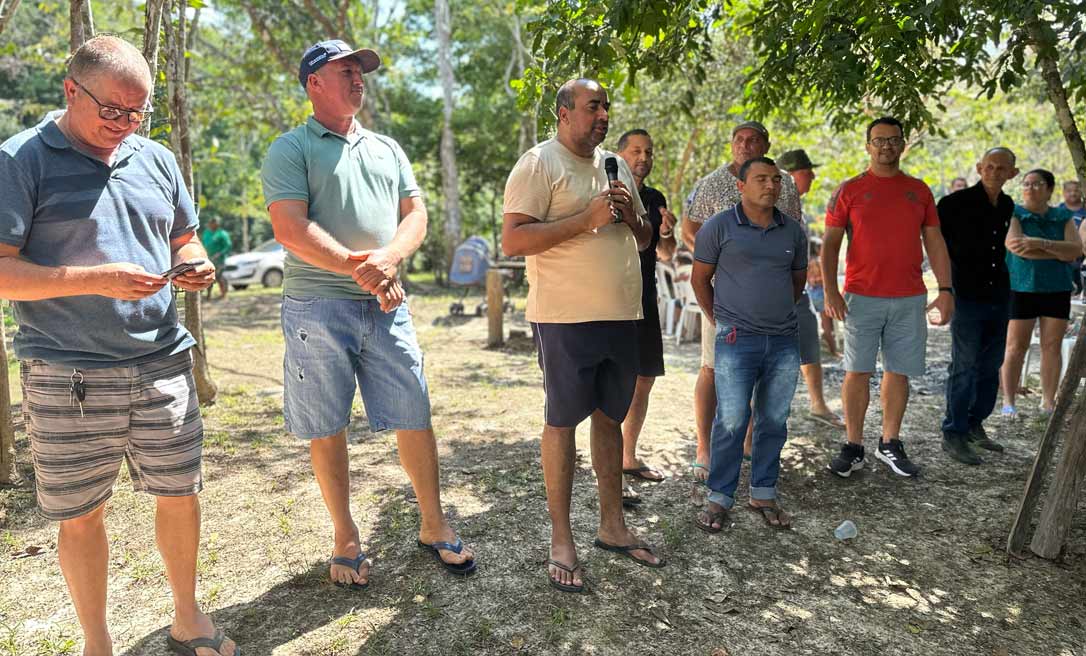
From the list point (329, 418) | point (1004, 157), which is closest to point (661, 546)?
point (329, 418)

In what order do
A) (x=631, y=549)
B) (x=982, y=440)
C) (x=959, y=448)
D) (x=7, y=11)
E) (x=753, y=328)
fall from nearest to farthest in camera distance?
(x=631, y=549), (x=753, y=328), (x=7, y=11), (x=959, y=448), (x=982, y=440)

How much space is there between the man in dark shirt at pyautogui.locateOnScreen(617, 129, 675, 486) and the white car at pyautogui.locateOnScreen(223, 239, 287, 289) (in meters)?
17.4

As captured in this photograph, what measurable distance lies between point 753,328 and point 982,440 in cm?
259

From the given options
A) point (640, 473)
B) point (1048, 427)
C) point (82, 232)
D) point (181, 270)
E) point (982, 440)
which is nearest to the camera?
point (82, 232)

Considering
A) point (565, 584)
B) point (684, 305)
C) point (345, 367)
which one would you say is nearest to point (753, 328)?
point (565, 584)

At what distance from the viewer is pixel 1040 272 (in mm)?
5676

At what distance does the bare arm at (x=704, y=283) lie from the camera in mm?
3980

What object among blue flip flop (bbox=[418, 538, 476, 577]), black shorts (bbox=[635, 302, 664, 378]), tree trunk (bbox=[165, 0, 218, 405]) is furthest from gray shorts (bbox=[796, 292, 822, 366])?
tree trunk (bbox=[165, 0, 218, 405])

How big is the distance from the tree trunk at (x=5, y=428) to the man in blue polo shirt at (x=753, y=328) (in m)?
3.78

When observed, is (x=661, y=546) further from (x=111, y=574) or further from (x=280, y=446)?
(x=280, y=446)

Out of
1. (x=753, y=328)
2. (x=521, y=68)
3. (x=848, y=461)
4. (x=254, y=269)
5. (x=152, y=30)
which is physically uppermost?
(x=521, y=68)

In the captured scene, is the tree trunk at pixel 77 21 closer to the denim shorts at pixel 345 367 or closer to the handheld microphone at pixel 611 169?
the denim shorts at pixel 345 367

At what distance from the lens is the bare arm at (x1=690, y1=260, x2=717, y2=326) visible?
3980 mm

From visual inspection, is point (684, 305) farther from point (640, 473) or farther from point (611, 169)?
point (611, 169)
